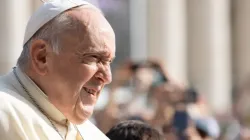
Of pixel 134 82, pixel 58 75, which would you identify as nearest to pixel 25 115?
pixel 58 75

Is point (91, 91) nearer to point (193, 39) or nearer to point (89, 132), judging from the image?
point (89, 132)

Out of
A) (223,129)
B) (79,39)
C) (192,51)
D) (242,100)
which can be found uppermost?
(79,39)

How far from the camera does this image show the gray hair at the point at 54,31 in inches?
110

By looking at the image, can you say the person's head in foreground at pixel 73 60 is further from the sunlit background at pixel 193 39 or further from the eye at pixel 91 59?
the sunlit background at pixel 193 39

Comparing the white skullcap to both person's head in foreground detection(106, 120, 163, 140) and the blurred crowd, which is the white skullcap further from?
the blurred crowd

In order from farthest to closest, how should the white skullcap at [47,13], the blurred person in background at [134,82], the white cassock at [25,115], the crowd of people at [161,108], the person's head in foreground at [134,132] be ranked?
the blurred person in background at [134,82], the crowd of people at [161,108], the person's head in foreground at [134,132], the white skullcap at [47,13], the white cassock at [25,115]

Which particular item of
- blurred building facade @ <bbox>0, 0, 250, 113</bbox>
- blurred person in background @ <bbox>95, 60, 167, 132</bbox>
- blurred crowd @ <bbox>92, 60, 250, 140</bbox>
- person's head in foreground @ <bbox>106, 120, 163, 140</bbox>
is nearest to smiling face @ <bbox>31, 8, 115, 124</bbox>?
person's head in foreground @ <bbox>106, 120, 163, 140</bbox>

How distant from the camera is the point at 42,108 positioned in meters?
2.85

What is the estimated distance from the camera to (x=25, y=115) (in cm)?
276

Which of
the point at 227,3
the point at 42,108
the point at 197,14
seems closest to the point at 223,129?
the point at 42,108

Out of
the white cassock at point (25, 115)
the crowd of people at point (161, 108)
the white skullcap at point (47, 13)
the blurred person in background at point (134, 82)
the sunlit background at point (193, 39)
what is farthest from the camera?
the sunlit background at point (193, 39)

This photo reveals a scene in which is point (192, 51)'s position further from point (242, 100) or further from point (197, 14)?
point (242, 100)

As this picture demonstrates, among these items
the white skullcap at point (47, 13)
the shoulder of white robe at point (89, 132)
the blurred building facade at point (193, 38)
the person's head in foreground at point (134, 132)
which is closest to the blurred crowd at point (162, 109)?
the person's head in foreground at point (134, 132)

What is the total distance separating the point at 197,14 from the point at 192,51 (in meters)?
0.93
